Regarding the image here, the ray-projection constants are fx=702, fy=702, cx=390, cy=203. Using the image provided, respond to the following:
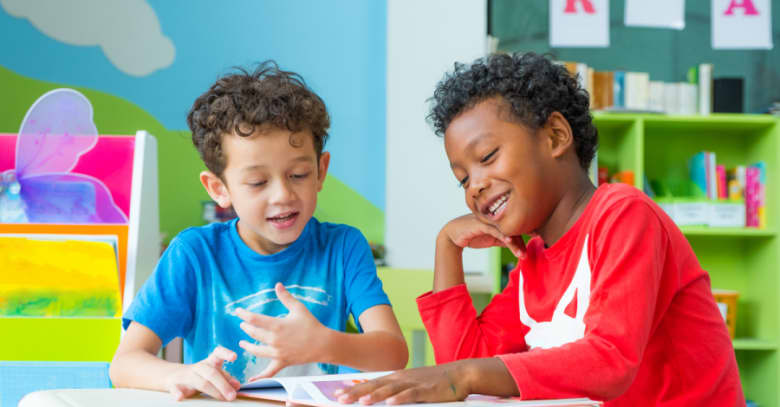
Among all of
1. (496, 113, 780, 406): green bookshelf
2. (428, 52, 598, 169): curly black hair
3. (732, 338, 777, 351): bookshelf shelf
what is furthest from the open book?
(732, 338, 777, 351): bookshelf shelf

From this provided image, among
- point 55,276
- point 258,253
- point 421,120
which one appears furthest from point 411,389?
point 421,120

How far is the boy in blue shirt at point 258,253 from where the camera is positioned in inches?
44.2

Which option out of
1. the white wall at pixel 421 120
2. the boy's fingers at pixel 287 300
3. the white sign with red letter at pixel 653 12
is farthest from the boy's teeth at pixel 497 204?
the white sign with red letter at pixel 653 12

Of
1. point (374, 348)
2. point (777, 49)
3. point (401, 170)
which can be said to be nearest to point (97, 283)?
point (374, 348)

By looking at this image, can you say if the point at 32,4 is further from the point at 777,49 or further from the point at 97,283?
the point at 777,49

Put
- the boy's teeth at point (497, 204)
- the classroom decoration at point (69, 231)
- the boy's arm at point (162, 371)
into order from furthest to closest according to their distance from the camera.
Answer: the classroom decoration at point (69, 231) → the boy's teeth at point (497, 204) → the boy's arm at point (162, 371)

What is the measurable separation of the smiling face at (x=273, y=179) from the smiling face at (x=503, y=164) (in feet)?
0.83

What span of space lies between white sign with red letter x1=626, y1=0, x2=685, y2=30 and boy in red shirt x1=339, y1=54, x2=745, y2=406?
2.37 m

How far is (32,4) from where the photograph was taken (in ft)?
10.4

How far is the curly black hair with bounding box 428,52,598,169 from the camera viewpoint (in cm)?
104

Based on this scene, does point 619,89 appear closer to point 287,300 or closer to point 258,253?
point 258,253

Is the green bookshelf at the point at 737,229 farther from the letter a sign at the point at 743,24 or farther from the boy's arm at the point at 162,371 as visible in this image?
the boy's arm at the point at 162,371

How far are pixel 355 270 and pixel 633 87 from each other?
7.33 ft

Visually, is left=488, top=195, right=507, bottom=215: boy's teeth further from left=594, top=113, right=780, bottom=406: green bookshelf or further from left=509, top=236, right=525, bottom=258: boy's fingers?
left=594, top=113, right=780, bottom=406: green bookshelf
